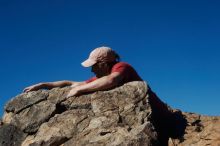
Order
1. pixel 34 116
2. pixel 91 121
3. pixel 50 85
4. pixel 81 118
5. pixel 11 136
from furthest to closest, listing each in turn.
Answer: pixel 50 85
pixel 34 116
pixel 11 136
pixel 81 118
pixel 91 121

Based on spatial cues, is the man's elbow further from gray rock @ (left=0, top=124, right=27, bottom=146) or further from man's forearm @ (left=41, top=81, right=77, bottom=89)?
gray rock @ (left=0, top=124, right=27, bottom=146)

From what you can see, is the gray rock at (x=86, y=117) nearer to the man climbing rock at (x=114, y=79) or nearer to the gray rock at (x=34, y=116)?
the gray rock at (x=34, y=116)

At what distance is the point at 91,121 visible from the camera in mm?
14922

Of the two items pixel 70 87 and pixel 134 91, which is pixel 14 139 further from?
pixel 134 91

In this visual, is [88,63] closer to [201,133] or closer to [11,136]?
[11,136]

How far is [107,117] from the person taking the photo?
14.8m

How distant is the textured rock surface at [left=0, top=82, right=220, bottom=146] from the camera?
14.1 m

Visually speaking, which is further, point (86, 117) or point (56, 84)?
point (56, 84)

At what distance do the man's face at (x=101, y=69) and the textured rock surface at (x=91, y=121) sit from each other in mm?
952

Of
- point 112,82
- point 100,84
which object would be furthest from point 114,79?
point 100,84

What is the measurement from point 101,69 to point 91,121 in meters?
2.36

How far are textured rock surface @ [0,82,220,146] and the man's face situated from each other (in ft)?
3.12

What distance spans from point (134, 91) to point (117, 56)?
1.99 m

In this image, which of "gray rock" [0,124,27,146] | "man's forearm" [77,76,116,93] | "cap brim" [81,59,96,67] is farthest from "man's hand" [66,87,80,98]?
"gray rock" [0,124,27,146]
